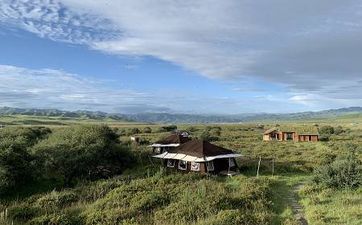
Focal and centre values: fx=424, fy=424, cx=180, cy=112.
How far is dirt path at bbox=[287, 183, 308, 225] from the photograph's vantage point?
18.8 meters

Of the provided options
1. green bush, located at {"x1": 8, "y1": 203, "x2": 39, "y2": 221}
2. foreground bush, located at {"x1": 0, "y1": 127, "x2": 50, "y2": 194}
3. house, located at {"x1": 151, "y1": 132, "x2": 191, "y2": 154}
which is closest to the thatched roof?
house, located at {"x1": 151, "y1": 132, "x2": 191, "y2": 154}

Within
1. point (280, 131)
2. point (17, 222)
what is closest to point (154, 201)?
point (17, 222)

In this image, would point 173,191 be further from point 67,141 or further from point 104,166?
point 67,141

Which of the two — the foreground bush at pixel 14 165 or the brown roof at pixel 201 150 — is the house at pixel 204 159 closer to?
the brown roof at pixel 201 150

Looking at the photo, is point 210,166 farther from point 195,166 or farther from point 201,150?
point 201,150

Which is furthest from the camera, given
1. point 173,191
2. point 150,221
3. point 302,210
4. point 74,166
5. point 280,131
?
point 280,131

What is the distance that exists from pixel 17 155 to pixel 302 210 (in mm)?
20085

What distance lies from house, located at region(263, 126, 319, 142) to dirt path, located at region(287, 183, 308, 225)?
169ft

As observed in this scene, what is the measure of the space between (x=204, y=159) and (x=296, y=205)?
1230cm

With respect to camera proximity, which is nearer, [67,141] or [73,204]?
[73,204]

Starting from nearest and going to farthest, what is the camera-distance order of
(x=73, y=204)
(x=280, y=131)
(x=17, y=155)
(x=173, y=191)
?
(x=73, y=204)
(x=173, y=191)
(x=17, y=155)
(x=280, y=131)

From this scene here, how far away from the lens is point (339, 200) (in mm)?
22047

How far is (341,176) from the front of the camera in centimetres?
2622

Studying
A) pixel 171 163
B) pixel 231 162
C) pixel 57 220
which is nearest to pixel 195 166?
pixel 231 162
